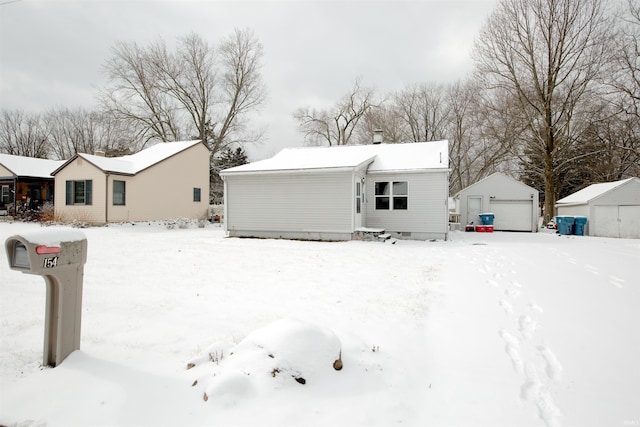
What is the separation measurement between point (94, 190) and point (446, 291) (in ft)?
62.1

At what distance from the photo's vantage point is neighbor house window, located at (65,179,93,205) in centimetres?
1847

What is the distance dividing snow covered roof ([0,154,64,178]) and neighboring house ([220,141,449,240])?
1765 cm

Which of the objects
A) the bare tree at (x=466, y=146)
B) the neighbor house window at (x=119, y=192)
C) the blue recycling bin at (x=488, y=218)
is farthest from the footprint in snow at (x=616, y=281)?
the bare tree at (x=466, y=146)

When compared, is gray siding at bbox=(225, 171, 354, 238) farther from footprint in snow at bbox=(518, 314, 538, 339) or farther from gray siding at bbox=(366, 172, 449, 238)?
footprint in snow at bbox=(518, 314, 538, 339)

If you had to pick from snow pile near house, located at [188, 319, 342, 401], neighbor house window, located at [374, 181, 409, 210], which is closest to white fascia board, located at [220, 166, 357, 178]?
neighbor house window, located at [374, 181, 409, 210]

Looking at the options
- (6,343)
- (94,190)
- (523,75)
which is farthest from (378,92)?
(6,343)

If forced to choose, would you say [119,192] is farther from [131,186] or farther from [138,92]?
[138,92]

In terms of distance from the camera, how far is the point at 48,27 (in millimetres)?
9125

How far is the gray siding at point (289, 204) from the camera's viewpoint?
1314 cm

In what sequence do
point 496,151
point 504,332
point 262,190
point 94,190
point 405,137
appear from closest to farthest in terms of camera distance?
point 504,332 → point 262,190 → point 94,190 → point 496,151 → point 405,137

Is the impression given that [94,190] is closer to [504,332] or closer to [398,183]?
[398,183]

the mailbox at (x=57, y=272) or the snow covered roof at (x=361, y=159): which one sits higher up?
the snow covered roof at (x=361, y=159)

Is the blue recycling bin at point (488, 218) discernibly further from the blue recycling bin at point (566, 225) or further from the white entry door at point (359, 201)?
the white entry door at point (359, 201)

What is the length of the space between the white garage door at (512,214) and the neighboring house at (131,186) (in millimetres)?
18802
